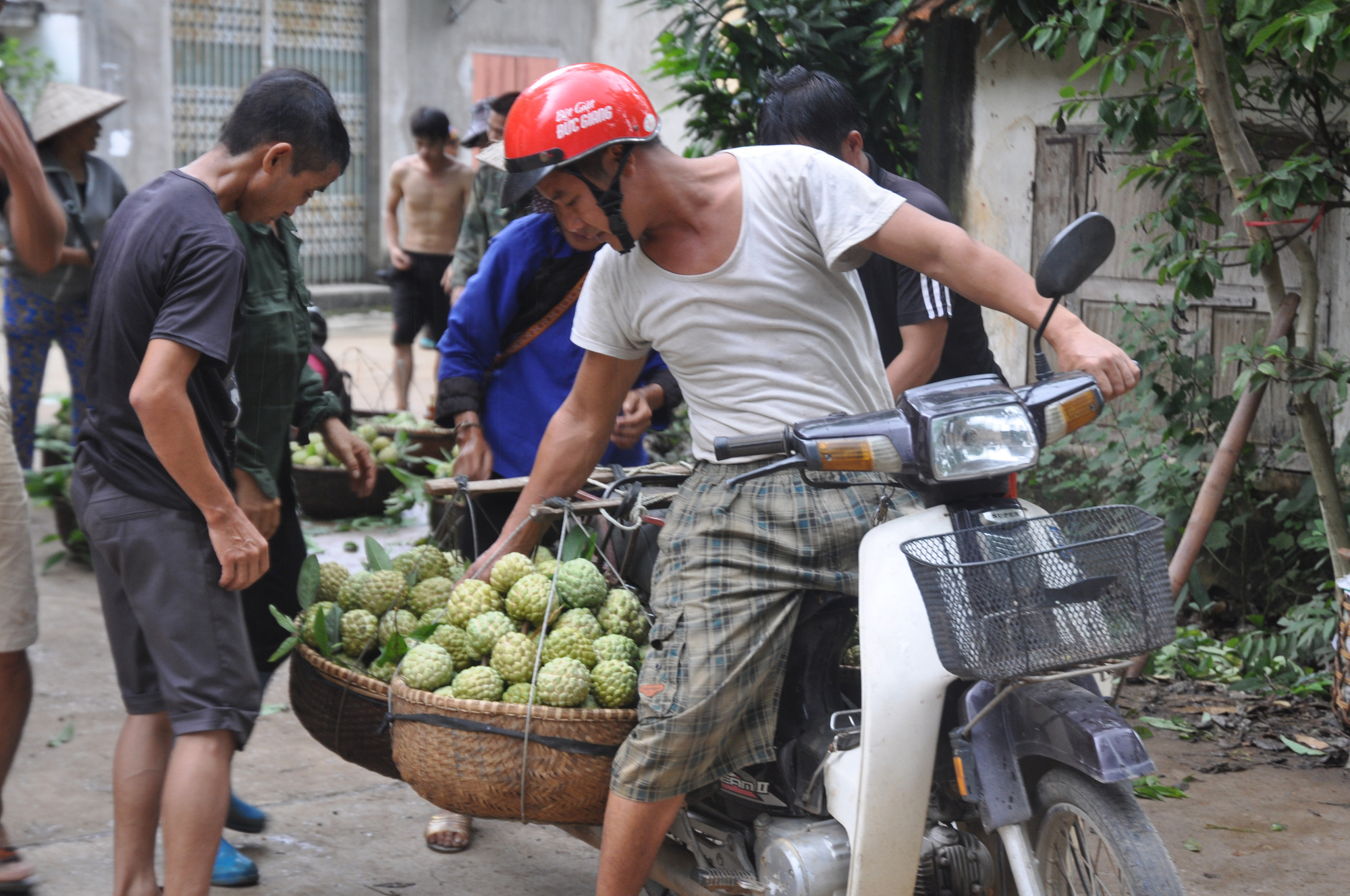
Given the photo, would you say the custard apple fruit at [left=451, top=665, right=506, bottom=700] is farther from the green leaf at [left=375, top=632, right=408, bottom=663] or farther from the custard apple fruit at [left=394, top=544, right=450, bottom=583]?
the custard apple fruit at [left=394, top=544, right=450, bottom=583]

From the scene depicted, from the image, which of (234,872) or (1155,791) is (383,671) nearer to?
(234,872)

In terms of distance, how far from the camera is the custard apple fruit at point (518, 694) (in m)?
2.63

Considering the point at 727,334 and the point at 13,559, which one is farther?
the point at 13,559

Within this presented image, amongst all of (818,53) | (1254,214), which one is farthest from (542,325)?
(818,53)

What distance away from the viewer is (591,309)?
2855 mm

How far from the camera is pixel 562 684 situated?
2.60 meters

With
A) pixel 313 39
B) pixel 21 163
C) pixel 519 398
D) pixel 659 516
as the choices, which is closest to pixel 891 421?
pixel 659 516

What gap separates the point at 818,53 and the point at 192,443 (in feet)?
15.1

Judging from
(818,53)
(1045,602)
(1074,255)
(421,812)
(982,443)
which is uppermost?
(818,53)

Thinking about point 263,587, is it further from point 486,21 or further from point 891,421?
point 486,21

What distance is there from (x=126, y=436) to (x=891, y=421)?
163cm

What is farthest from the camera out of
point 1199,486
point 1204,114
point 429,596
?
point 1199,486

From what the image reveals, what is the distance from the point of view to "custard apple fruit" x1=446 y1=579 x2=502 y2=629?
2.89 metres

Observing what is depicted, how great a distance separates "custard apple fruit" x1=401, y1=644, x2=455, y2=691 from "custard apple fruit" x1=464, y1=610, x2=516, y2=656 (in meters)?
0.07
